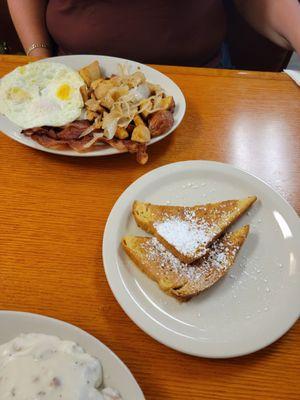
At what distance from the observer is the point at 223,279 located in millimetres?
902

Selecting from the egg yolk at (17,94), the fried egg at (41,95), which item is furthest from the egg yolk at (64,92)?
the egg yolk at (17,94)

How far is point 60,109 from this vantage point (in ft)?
4.04

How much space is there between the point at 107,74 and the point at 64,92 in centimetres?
22

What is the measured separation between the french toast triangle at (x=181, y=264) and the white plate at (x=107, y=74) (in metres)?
0.35

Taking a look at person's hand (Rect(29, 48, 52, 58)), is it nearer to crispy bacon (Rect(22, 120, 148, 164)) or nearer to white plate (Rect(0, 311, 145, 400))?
crispy bacon (Rect(22, 120, 148, 164))

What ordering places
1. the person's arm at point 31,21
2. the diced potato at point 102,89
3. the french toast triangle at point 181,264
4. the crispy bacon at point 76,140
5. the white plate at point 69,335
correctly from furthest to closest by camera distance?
the person's arm at point 31,21 → the diced potato at point 102,89 → the crispy bacon at point 76,140 → the french toast triangle at point 181,264 → the white plate at point 69,335

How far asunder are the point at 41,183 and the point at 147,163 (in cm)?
33

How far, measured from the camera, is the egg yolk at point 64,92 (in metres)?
1.27

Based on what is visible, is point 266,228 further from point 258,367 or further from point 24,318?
point 24,318

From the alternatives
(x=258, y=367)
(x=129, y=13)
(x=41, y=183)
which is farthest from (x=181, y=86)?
(x=258, y=367)

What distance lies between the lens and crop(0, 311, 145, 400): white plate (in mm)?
701

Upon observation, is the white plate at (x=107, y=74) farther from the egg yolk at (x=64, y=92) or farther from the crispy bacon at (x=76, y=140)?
the egg yolk at (x=64, y=92)

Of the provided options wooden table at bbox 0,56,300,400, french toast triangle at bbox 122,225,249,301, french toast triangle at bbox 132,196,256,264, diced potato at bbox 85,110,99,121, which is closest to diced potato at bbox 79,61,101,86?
diced potato at bbox 85,110,99,121

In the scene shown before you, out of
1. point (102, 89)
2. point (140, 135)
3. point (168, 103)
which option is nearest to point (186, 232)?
point (140, 135)
